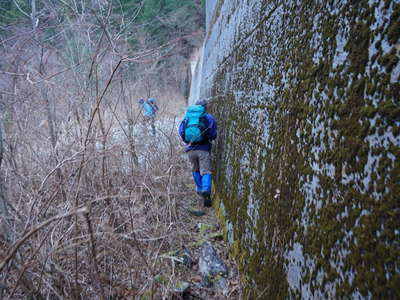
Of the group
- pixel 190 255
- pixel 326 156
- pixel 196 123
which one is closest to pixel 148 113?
pixel 196 123

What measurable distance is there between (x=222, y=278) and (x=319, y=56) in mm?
2016

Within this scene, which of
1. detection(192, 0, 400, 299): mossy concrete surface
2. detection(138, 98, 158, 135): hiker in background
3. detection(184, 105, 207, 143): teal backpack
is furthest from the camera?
detection(138, 98, 158, 135): hiker in background

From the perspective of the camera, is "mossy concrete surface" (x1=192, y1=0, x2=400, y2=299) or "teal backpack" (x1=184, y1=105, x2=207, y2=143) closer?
"mossy concrete surface" (x1=192, y1=0, x2=400, y2=299)

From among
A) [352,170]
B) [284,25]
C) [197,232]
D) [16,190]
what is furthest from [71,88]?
[352,170]

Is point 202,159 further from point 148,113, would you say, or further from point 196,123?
point 148,113

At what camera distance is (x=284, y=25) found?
1.63m

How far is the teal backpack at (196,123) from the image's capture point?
408 cm

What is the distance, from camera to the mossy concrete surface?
0.80m

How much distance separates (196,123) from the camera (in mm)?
4086

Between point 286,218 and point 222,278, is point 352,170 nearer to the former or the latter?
point 286,218

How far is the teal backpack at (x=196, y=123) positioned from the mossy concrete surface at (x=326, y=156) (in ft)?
6.80

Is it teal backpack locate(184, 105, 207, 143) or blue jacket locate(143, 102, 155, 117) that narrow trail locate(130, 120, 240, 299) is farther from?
blue jacket locate(143, 102, 155, 117)

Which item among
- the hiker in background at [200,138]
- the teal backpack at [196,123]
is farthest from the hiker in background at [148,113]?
the teal backpack at [196,123]

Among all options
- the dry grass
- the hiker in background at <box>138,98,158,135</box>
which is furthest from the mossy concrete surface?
the hiker in background at <box>138,98,158,135</box>
